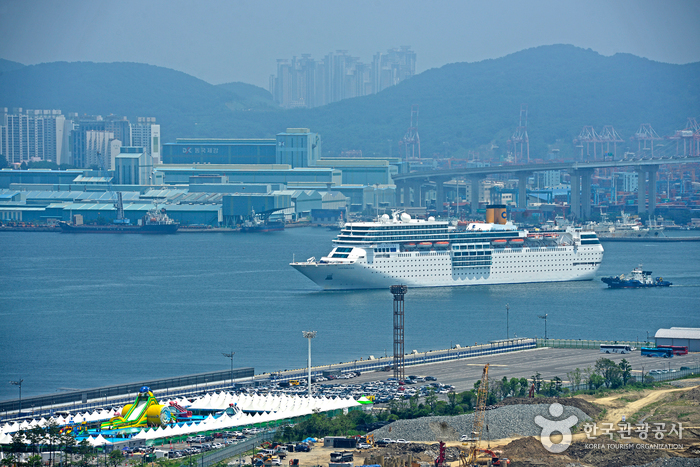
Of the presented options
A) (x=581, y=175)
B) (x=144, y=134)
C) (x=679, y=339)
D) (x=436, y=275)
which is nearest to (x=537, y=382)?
(x=679, y=339)

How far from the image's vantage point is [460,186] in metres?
76.6

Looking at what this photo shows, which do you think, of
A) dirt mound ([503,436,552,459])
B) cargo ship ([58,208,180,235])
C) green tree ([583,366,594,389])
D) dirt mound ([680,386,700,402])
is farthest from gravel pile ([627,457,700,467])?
cargo ship ([58,208,180,235])

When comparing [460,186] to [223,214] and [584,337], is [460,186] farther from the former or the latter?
[584,337]

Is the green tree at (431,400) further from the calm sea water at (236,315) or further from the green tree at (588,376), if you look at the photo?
the calm sea water at (236,315)

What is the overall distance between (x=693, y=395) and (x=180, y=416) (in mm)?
6398

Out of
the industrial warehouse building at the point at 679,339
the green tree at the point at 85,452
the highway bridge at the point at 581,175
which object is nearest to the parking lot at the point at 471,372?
the industrial warehouse building at the point at 679,339

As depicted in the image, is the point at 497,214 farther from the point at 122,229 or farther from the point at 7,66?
the point at 7,66

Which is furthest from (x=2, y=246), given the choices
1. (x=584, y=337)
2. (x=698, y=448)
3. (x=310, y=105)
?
(x=310, y=105)

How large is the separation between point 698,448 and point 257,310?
15.2 meters

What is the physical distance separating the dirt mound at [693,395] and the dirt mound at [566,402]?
1123 millimetres

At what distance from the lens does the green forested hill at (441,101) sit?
135m

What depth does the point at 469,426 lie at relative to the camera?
1329 centimetres

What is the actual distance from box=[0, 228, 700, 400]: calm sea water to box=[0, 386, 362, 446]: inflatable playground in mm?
3367

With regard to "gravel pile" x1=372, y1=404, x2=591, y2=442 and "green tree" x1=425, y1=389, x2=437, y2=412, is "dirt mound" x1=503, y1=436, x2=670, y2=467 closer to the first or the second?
"gravel pile" x1=372, y1=404, x2=591, y2=442
